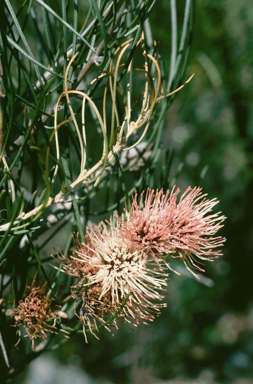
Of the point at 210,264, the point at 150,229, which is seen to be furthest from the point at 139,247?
the point at 210,264

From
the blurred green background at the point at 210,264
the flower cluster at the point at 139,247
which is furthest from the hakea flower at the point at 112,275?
the blurred green background at the point at 210,264

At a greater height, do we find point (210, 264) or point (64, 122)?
point (64, 122)

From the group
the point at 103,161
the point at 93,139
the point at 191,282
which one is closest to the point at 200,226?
the point at 103,161

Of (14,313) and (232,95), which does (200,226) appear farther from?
(232,95)

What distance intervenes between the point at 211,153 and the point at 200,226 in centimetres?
71

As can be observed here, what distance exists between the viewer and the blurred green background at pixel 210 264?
0.75 metres

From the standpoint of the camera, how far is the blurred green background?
753 mm

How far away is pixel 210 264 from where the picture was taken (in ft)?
3.13

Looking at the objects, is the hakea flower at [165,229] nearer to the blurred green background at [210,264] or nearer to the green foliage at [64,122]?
the green foliage at [64,122]

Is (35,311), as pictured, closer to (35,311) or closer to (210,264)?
(35,311)

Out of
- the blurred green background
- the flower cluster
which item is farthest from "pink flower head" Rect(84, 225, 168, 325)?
the blurred green background

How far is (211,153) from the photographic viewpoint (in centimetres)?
82

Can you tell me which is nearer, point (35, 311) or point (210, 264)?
point (35, 311)

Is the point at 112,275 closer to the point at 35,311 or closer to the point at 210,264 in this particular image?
the point at 35,311
